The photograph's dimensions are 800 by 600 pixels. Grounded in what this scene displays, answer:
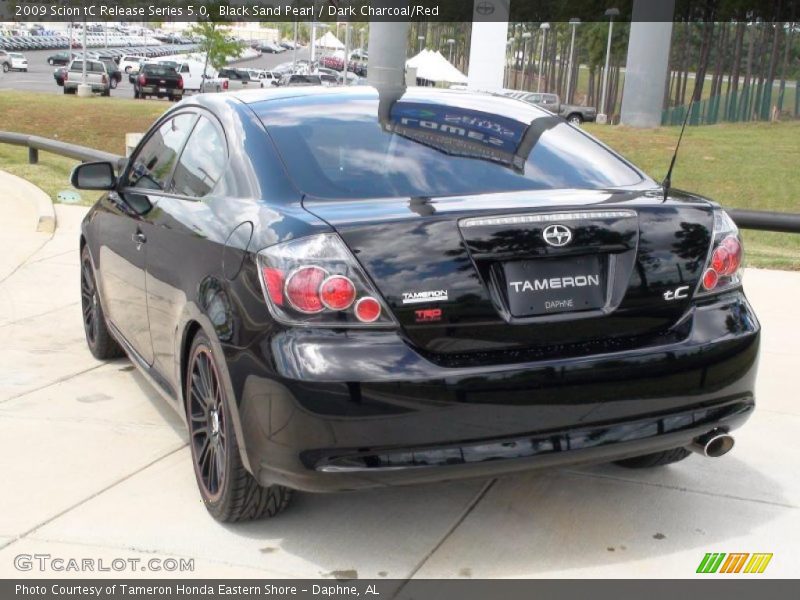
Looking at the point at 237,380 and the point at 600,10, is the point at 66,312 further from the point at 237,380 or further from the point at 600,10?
the point at 600,10

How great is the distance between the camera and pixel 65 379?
630cm

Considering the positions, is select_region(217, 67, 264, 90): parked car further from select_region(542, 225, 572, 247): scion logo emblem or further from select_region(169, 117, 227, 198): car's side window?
select_region(542, 225, 572, 247): scion logo emblem

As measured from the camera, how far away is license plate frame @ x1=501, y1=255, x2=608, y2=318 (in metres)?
3.66

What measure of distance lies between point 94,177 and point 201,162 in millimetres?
1098

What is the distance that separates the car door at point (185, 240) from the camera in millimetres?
4242

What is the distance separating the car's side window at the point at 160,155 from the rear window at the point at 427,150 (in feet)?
2.26

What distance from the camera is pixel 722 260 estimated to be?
4.02 meters

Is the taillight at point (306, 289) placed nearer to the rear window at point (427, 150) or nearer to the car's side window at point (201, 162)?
the rear window at point (427, 150)

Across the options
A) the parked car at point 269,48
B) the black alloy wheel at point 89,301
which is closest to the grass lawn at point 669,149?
the black alloy wheel at point 89,301

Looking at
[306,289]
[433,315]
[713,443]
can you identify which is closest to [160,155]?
[306,289]

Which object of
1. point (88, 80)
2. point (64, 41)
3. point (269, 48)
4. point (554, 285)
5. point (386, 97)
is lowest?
point (269, 48)

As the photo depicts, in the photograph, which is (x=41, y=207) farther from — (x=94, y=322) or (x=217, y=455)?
(x=217, y=455)

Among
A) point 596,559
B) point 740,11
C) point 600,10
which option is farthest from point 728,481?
point 600,10

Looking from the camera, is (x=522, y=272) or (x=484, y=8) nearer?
(x=522, y=272)
